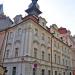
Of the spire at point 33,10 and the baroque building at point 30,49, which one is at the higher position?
the spire at point 33,10

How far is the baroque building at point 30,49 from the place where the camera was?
21997 mm

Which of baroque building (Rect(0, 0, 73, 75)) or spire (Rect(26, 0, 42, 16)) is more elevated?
spire (Rect(26, 0, 42, 16))

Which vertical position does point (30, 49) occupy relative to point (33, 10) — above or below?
below

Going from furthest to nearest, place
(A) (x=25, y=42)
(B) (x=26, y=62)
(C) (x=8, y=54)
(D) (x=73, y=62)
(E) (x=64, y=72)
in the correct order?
(D) (x=73, y=62), (E) (x=64, y=72), (C) (x=8, y=54), (A) (x=25, y=42), (B) (x=26, y=62)

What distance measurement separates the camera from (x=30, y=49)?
22266 millimetres

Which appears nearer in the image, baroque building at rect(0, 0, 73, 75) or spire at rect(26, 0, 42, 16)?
baroque building at rect(0, 0, 73, 75)

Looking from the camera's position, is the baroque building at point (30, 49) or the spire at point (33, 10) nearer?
the baroque building at point (30, 49)

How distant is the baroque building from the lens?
2200 centimetres

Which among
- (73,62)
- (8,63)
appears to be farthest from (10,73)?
(73,62)

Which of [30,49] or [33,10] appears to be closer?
[30,49]

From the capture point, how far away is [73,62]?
4122cm

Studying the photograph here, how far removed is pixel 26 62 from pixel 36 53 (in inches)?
117

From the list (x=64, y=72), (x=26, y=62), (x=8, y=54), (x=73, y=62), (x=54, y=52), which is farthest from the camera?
(x=73, y=62)

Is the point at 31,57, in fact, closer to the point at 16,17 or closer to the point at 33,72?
the point at 33,72
